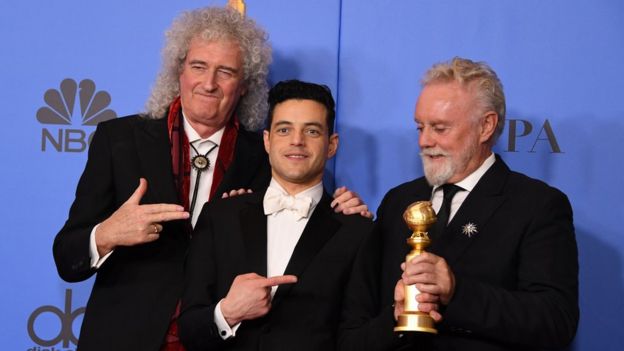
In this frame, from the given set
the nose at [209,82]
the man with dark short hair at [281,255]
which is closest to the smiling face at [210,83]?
the nose at [209,82]

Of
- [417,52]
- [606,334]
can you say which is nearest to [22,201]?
[417,52]

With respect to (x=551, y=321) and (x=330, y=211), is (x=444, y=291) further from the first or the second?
(x=330, y=211)

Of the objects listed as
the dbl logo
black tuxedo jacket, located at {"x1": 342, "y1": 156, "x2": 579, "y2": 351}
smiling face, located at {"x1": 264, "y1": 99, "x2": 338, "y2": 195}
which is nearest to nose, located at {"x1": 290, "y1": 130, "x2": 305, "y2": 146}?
smiling face, located at {"x1": 264, "y1": 99, "x2": 338, "y2": 195}

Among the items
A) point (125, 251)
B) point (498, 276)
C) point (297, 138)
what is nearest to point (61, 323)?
point (125, 251)

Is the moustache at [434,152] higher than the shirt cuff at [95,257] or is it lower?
higher

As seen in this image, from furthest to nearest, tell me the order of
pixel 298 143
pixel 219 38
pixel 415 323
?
pixel 219 38, pixel 298 143, pixel 415 323

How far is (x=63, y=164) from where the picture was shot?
279 centimetres

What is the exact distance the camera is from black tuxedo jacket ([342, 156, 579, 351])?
183 centimetres

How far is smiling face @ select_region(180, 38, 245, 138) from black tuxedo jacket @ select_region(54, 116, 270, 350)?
12 centimetres

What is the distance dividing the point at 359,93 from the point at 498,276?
985mm

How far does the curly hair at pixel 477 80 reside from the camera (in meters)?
2.15

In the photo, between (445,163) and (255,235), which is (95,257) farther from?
(445,163)

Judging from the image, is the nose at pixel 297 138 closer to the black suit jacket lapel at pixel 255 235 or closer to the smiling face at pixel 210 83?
the black suit jacket lapel at pixel 255 235

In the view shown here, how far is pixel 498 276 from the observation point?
1.95m
